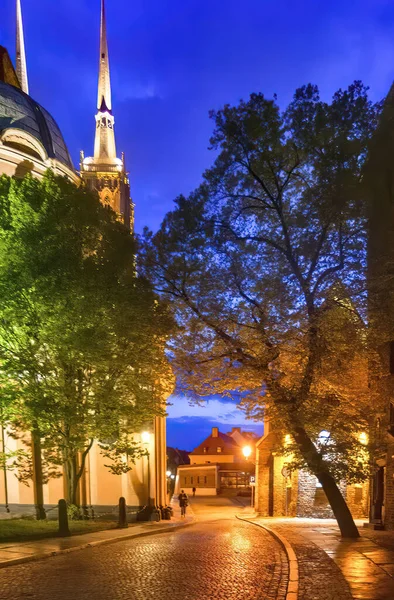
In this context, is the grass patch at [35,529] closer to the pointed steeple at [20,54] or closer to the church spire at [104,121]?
the church spire at [104,121]

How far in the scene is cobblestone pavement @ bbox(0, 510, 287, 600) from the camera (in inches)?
313

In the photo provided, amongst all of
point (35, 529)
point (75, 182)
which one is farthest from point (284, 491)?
point (75, 182)

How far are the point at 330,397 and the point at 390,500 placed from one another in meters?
3.97

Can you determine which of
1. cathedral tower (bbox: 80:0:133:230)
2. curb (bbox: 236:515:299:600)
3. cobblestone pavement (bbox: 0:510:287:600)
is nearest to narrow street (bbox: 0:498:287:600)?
cobblestone pavement (bbox: 0:510:287:600)

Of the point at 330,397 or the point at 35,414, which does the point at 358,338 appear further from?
the point at 35,414

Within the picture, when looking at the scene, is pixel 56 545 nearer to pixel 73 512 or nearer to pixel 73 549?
pixel 73 549

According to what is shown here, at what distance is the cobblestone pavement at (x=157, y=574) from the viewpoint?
7.94 metres

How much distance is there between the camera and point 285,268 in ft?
49.2

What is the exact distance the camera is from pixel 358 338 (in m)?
14.9

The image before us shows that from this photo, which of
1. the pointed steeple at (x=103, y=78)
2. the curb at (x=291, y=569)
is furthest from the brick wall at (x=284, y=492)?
the pointed steeple at (x=103, y=78)

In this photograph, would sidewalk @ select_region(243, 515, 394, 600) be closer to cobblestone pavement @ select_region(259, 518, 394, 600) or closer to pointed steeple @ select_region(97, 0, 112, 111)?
cobblestone pavement @ select_region(259, 518, 394, 600)

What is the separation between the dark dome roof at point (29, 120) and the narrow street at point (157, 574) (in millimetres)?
25741

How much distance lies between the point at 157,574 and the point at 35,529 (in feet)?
29.6

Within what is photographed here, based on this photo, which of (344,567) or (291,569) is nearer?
(291,569)
